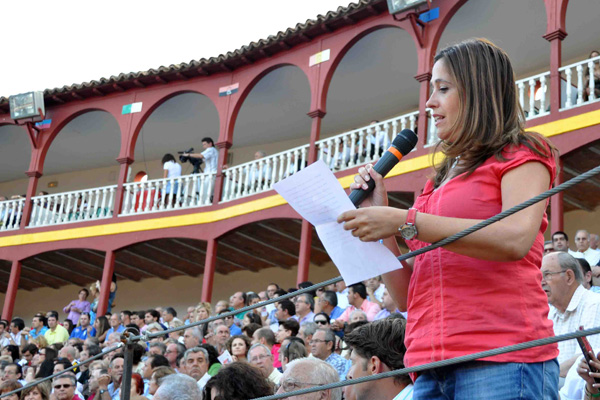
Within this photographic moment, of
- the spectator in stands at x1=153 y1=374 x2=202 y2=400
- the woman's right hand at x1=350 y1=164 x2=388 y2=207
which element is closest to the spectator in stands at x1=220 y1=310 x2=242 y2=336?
the spectator in stands at x1=153 y1=374 x2=202 y2=400

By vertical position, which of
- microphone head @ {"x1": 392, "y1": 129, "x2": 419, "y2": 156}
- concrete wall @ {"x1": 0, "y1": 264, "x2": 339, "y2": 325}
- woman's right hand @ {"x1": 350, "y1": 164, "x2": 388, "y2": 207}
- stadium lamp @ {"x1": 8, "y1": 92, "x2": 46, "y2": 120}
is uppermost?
stadium lamp @ {"x1": 8, "y1": 92, "x2": 46, "y2": 120}

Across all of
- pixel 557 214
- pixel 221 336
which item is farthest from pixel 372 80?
pixel 221 336

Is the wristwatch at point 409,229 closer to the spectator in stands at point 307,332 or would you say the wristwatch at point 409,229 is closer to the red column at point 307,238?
the spectator in stands at point 307,332

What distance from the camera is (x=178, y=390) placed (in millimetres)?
4258

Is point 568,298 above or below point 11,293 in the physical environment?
below

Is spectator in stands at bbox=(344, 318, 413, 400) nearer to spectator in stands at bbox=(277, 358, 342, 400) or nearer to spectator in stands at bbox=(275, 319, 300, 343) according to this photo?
spectator in stands at bbox=(277, 358, 342, 400)

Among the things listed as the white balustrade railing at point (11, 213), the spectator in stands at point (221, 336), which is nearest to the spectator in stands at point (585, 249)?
the spectator in stands at point (221, 336)

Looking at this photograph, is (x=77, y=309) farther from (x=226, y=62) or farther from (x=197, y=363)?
(x=197, y=363)

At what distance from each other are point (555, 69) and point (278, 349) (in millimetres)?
7088

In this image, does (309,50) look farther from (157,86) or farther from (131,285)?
(131,285)

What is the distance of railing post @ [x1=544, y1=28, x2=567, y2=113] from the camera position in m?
12.0

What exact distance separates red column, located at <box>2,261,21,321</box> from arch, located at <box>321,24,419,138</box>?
8806 millimetres

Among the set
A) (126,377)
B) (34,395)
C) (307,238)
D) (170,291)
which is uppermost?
(170,291)

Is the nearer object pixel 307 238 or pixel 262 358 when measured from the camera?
pixel 262 358
